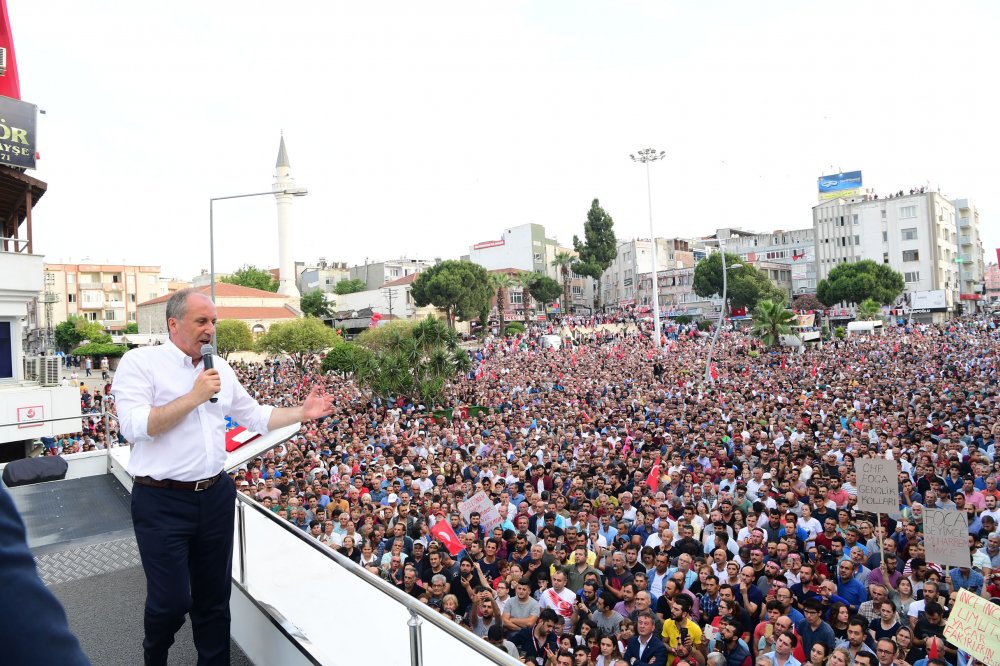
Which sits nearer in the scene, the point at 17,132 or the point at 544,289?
the point at 17,132

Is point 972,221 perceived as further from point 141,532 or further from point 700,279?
point 141,532

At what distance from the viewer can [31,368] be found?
17.2m

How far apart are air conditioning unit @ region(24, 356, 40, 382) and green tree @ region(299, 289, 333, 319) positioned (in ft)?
180

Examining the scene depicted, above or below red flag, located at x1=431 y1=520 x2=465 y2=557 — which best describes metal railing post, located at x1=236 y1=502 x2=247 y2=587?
above

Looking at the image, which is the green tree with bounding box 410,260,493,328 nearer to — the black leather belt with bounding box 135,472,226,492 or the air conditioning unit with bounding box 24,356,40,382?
the air conditioning unit with bounding box 24,356,40,382

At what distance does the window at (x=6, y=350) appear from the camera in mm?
16109

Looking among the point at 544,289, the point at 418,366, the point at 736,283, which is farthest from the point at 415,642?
the point at 544,289

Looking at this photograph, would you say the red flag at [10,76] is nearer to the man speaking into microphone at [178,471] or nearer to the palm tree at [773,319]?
the man speaking into microphone at [178,471]

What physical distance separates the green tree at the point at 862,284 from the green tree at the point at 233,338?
5067 centimetres

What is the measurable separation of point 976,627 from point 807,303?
236 feet

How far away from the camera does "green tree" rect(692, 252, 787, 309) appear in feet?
219

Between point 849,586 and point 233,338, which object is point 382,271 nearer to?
point 233,338

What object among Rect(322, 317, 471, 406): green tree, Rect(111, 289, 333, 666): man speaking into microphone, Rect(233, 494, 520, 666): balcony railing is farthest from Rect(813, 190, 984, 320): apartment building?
Rect(111, 289, 333, 666): man speaking into microphone

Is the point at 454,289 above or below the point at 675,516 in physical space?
above
